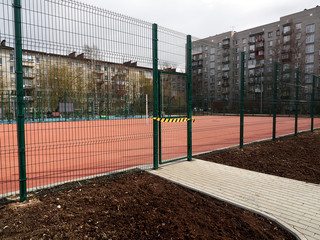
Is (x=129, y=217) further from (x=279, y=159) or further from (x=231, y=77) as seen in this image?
(x=231, y=77)

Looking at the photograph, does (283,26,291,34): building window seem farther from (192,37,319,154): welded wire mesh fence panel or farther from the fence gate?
the fence gate

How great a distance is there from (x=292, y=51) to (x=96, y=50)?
55.8 metres

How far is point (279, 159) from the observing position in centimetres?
679

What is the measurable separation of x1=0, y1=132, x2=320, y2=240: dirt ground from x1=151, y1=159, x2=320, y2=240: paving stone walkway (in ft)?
0.86

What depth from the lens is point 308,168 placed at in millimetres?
5852

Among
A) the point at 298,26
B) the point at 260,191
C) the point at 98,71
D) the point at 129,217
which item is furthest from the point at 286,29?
the point at 129,217

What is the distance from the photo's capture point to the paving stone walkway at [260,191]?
3263 mm

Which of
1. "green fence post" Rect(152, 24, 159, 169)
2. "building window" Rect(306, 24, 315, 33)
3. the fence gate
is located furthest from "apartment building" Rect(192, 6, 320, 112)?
"building window" Rect(306, 24, 315, 33)

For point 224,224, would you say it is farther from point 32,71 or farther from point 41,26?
point 41,26

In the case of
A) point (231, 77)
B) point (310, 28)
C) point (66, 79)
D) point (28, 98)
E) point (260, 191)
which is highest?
point (310, 28)

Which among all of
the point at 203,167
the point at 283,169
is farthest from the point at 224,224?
the point at 283,169

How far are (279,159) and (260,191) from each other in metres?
2.95

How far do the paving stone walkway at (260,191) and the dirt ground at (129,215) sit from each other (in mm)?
262

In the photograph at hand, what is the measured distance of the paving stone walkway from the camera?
326cm
